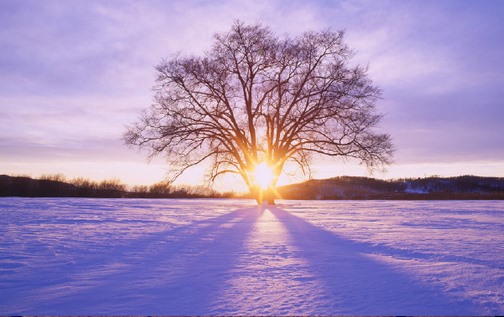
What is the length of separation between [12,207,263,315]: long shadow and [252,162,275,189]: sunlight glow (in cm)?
1446

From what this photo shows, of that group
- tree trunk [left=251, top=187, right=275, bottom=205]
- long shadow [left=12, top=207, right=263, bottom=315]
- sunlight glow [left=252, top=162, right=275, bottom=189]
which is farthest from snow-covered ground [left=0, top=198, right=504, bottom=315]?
tree trunk [left=251, top=187, right=275, bottom=205]

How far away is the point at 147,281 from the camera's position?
4.34m

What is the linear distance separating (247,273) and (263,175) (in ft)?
55.9

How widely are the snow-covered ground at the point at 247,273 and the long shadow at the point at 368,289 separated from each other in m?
0.01

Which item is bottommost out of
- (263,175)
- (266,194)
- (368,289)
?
(368,289)

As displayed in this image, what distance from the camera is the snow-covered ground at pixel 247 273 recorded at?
3.56 meters

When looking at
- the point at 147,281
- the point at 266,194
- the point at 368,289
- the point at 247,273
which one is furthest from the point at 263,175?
the point at 368,289

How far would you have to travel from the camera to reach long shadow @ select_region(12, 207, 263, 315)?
3.49 meters

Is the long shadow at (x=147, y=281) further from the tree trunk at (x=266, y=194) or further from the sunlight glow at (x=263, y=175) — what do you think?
the tree trunk at (x=266, y=194)

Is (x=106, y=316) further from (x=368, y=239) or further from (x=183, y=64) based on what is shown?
(x=183, y=64)

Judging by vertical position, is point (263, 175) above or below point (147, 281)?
above

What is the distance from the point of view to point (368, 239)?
7.59 m

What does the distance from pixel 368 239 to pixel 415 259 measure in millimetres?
1975

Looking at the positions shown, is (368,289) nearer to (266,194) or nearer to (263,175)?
(263,175)
